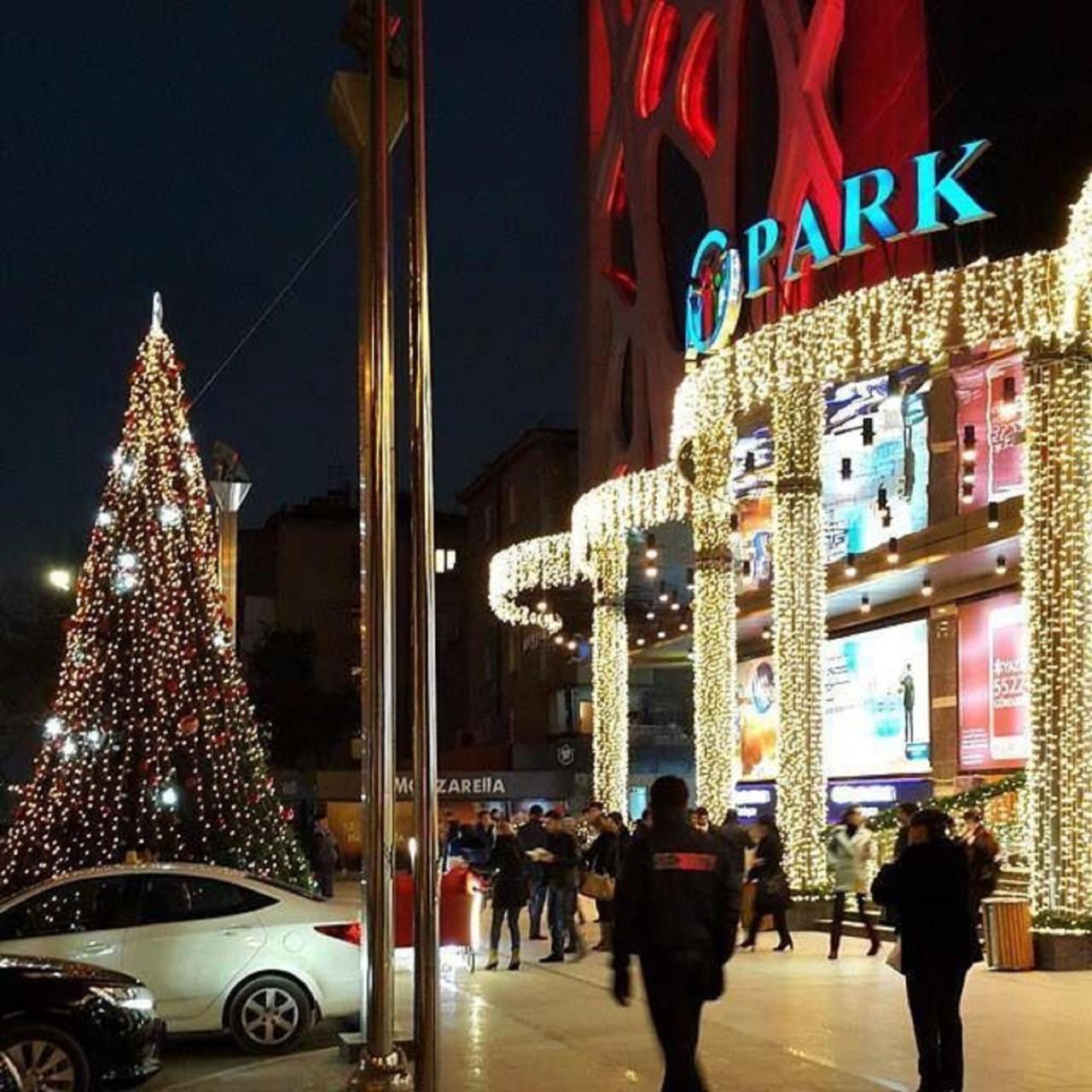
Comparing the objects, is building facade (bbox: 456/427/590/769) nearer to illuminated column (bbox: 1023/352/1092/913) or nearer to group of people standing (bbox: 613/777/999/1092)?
illuminated column (bbox: 1023/352/1092/913)

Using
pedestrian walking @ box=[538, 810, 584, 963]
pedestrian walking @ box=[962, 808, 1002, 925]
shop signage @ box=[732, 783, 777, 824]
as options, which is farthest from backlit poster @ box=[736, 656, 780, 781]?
pedestrian walking @ box=[962, 808, 1002, 925]

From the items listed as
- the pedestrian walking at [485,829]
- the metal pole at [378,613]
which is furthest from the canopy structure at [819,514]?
the metal pole at [378,613]

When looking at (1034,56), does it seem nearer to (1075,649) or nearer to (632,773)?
(1075,649)

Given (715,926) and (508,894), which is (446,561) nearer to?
(508,894)

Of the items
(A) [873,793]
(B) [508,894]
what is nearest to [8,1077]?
(B) [508,894]

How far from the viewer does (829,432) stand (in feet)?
94.3

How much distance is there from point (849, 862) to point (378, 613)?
32.2 ft

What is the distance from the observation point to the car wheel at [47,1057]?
1102 cm

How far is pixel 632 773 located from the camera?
5147 cm

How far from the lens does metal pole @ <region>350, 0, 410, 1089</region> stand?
980 cm

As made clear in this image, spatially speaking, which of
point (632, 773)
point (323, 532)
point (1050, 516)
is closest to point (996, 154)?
point (1050, 516)

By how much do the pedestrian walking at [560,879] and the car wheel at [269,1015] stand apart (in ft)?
20.3

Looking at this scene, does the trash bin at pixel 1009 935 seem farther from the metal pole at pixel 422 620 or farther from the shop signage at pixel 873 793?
the shop signage at pixel 873 793

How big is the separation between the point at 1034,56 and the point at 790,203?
416cm
